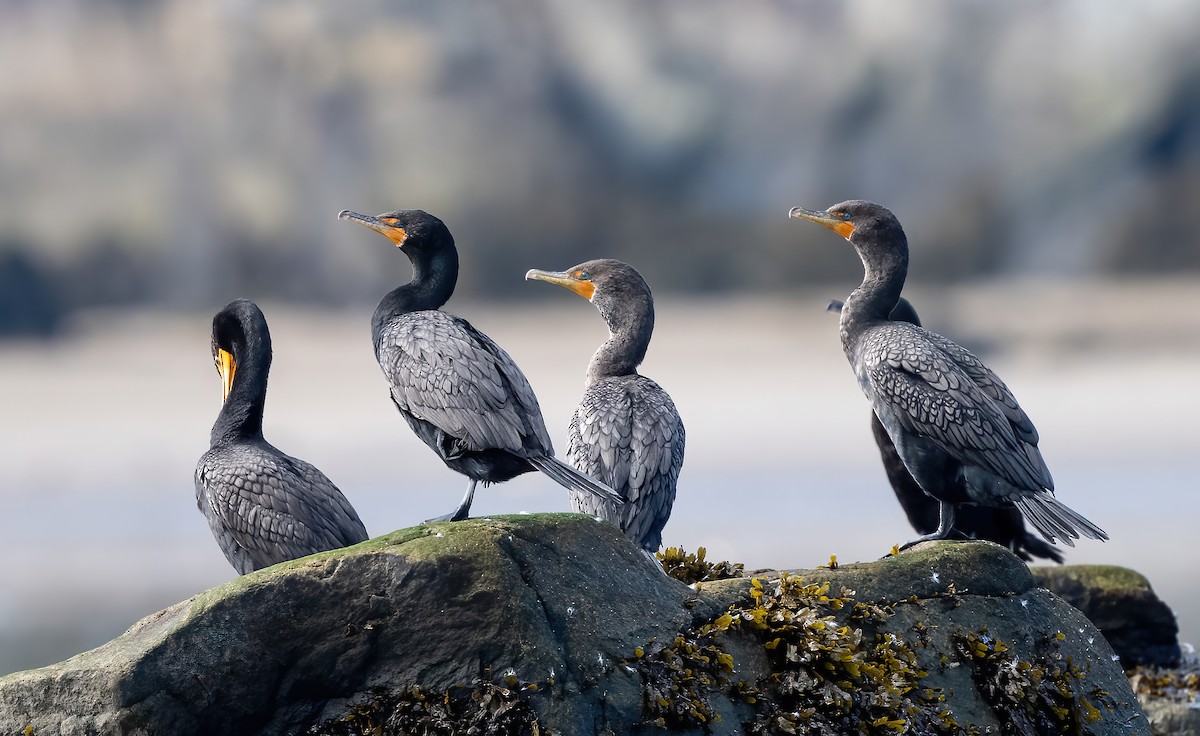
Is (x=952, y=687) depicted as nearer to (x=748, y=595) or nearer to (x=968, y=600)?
(x=968, y=600)

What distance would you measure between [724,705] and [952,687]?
1.28 meters

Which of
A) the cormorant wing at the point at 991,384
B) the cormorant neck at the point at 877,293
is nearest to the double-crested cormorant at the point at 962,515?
the cormorant neck at the point at 877,293

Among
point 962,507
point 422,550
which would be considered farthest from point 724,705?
point 962,507

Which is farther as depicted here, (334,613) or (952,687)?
(952,687)

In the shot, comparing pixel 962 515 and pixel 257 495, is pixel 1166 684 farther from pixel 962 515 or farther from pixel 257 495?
pixel 257 495

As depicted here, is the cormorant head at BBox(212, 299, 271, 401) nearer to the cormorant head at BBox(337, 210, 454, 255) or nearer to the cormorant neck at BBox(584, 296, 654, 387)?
the cormorant head at BBox(337, 210, 454, 255)

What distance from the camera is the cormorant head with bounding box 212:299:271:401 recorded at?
24.1 feet

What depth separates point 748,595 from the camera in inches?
239

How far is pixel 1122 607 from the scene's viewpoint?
9.39 meters

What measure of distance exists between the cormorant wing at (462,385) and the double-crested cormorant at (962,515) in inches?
125

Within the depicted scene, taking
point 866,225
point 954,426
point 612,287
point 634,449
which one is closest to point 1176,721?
point 954,426

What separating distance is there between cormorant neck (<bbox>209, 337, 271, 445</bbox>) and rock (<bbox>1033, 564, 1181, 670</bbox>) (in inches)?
217

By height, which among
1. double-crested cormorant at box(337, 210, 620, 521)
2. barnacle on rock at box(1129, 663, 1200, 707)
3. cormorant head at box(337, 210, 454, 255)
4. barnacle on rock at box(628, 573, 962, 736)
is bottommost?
barnacle on rock at box(628, 573, 962, 736)

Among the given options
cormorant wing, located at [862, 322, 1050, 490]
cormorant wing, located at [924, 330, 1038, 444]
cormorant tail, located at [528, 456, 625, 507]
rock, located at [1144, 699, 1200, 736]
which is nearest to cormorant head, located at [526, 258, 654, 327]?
cormorant wing, located at [862, 322, 1050, 490]
